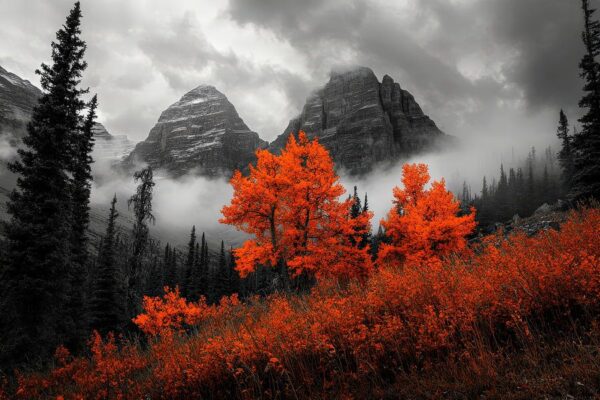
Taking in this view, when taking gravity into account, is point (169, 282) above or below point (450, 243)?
below

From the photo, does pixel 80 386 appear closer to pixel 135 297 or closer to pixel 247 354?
pixel 247 354

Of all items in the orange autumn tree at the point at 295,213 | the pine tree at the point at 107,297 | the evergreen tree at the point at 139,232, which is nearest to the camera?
the orange autumn tree at the point at 295,213

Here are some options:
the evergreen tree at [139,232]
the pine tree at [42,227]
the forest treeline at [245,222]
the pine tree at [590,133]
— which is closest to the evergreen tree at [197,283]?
the evergreen tree at [139,232]

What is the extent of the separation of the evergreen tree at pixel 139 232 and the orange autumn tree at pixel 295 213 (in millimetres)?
11425

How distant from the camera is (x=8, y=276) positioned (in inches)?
555

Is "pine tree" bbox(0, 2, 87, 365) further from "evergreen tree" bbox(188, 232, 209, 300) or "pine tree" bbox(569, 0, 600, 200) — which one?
"evergreen tree" bbox(188, 232, 209, 300)

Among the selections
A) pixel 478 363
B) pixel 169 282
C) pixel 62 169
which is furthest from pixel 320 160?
pixel 169 282

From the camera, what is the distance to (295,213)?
16.8 metres

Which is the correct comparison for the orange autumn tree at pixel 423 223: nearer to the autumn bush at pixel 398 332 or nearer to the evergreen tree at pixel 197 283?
the autumn bush at pixel 398 332

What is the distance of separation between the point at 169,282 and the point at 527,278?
77295mm

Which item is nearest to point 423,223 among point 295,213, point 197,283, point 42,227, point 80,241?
point 295,213

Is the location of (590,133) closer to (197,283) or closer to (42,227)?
(42,227)

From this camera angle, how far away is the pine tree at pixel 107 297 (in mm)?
27781

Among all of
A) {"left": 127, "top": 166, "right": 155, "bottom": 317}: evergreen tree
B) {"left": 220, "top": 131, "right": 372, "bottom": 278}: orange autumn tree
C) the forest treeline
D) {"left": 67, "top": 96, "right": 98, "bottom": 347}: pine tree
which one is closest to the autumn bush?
the forest treeline
